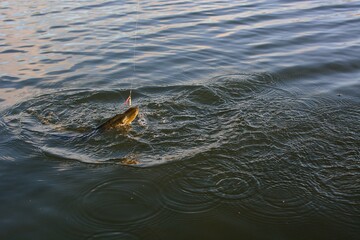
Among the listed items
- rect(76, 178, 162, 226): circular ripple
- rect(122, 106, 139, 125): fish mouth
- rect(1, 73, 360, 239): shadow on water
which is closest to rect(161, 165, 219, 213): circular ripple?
rect(1, 73, 360, 239): shadow on water

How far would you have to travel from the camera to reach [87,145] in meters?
4.95

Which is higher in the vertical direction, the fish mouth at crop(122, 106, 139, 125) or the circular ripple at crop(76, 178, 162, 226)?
the fish mouth at crop(122, 106, 139, 125)

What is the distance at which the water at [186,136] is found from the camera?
3.62 m

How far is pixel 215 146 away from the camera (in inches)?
186

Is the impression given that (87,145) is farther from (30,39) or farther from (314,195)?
(30,39)

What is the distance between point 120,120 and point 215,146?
4.30 feet

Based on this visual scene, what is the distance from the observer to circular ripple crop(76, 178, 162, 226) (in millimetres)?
3613

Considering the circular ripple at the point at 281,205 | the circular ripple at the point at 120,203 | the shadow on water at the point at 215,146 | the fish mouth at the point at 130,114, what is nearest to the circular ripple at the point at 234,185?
the shadow on water at the point at 215,146

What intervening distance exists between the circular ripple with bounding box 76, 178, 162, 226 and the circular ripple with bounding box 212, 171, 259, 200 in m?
0.60

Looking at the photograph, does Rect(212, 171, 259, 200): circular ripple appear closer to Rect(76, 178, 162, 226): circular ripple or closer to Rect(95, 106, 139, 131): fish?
Rect(76, 178, 162, 226): circular ripple

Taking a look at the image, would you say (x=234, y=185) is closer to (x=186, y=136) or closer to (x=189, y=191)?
(x=189, y=191)

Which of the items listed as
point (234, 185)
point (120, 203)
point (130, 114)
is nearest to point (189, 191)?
point (234, 185)

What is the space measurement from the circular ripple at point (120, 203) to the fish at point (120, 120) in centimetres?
114

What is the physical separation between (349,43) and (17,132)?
6.91m
